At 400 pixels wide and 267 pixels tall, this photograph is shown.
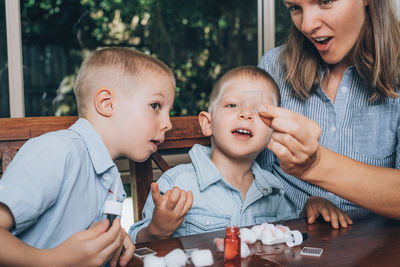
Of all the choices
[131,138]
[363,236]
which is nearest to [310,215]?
[363,236]

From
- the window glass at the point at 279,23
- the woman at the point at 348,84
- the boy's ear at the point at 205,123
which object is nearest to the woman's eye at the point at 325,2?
the woman at the point at 348,84

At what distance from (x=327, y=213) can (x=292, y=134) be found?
1.37ft

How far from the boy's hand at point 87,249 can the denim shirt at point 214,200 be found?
0.51 m

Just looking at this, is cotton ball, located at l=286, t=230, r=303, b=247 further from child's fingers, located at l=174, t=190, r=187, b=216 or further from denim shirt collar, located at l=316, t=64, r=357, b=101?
denim shirt collar, located at l=316, t=64, r=357, b=101

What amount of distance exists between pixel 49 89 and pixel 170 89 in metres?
3.95

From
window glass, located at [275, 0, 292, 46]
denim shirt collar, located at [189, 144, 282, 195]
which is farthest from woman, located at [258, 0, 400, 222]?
window glass, located at [275, 0, 292, 46]

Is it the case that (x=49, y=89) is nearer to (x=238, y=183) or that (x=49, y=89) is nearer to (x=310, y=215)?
(x=238, y=183)

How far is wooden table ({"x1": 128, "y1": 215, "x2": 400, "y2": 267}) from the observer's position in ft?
2.95

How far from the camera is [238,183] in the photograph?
1594 millimetres

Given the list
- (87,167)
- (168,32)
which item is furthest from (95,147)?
(168,32)

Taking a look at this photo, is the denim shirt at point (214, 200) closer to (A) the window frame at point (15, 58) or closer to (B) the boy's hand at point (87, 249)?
(B) the boy's hand at point (87, 249)

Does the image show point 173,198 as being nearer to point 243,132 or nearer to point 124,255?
point 124,255

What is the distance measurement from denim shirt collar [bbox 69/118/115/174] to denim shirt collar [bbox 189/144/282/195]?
0.37 meters

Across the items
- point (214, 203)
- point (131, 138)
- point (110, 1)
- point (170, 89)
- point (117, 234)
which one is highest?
point (110, 1)
